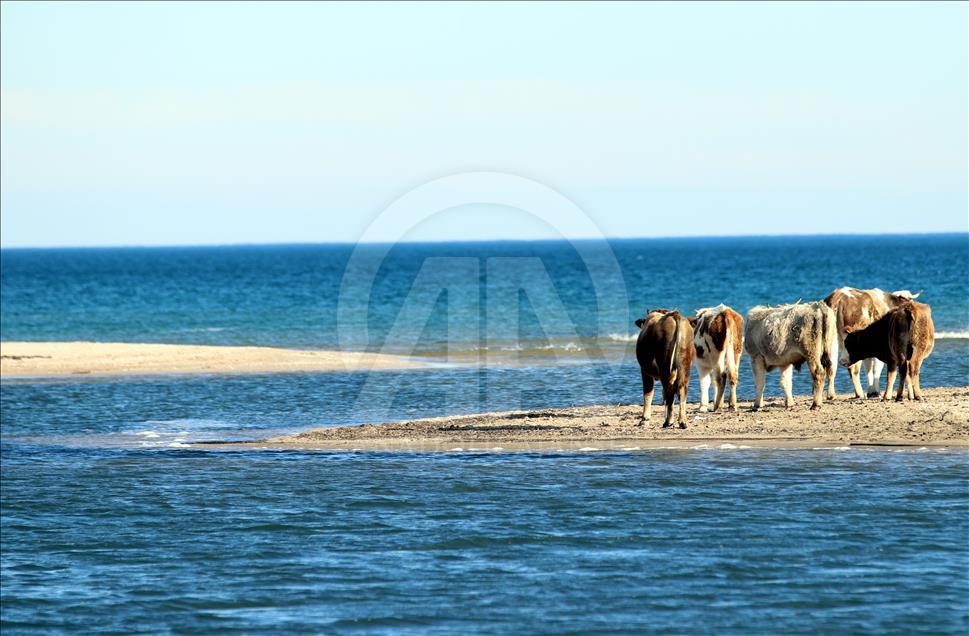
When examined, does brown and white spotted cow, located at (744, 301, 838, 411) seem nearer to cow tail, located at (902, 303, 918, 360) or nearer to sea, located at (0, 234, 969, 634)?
cow tail, located at (902, 303, 918, 360)

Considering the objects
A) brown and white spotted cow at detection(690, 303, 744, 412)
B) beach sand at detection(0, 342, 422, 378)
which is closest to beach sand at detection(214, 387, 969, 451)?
brown and white spotted cow at detection(690, 303, 744, 412)

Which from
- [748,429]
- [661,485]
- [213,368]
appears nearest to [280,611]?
[661,485]

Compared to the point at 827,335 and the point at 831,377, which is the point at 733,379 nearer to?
the point at 831,377

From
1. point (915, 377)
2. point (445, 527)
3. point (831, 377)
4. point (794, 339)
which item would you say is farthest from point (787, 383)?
point (445, 527)

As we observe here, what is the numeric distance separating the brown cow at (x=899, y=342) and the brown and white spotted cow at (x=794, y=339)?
2.54 ft

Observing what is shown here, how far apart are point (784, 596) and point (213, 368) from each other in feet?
92.8

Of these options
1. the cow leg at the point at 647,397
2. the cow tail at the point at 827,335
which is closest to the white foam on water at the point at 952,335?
the cow tail at the point at 827,335

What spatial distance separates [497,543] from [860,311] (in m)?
10.8

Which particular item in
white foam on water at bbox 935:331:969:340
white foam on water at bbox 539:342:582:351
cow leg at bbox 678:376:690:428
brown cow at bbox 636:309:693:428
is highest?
brown cow at bbox 636:309:693:428

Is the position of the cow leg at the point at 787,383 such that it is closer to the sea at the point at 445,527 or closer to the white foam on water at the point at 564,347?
the sea at the point at 445,527

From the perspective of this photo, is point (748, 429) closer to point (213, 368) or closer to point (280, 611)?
point (280, 611)

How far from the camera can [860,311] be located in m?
23.0

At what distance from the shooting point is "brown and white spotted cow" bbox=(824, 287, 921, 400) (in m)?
22.9

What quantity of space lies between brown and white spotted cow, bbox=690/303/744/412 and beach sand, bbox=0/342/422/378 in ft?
54.8
